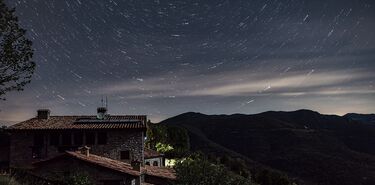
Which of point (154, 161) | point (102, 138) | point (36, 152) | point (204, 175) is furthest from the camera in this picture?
point (154, 161)

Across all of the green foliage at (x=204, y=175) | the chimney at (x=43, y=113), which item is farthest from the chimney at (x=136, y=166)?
the chimney at (x=43, y=113)

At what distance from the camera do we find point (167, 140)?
3137 inches

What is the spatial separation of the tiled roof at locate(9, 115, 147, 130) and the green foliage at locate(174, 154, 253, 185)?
18.0 m

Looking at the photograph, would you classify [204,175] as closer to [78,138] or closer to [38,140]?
[78,138]

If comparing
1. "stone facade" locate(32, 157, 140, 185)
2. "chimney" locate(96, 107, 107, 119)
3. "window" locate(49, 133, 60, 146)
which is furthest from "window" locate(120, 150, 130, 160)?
"stone facade" locate(32, 157, 140, 185)

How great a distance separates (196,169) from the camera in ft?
74.5

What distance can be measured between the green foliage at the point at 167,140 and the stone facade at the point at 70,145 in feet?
80.1

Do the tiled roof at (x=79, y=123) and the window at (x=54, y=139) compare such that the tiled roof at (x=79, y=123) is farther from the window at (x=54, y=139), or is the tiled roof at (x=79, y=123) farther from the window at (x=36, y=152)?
the window at (x=36, y=152)

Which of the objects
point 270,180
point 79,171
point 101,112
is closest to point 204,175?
point 79,171

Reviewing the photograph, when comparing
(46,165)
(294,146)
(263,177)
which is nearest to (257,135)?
(294,146)

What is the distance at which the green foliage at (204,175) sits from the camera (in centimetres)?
2198

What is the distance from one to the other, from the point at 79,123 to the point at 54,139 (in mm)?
3205

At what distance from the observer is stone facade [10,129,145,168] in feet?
133

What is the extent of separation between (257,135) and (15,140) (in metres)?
162
